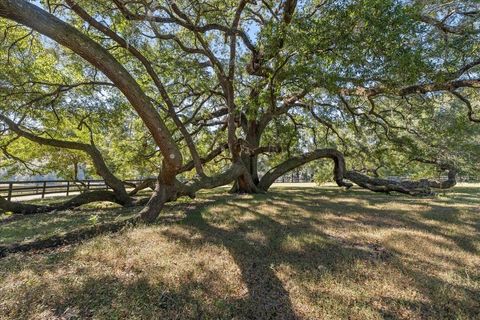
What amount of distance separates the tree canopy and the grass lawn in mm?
2059

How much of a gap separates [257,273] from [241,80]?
9.14 meters

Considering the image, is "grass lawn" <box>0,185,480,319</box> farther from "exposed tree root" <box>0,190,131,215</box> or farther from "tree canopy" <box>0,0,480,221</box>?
"exposed tree root" <box>0,190,131,215</box>

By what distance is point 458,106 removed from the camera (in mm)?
10758

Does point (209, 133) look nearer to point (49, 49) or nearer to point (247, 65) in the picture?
point (247, 65)

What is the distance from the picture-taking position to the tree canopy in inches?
211

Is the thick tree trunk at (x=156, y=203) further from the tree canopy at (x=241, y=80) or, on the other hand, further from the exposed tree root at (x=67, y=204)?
the exposed tree root at (x=67, y=204)

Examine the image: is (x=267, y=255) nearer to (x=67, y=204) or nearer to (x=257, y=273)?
(x=257, y=273)

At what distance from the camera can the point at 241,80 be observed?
11133 millimetres

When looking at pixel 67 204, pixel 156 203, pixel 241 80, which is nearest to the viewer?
pixel 156 203

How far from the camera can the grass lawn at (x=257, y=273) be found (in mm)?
2615

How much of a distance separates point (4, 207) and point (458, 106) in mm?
16789

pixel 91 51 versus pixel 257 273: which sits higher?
pixel 91 51

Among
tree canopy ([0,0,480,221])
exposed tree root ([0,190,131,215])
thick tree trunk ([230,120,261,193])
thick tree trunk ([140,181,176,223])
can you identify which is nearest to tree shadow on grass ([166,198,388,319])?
thick tree trunk ([140,181,176,223])

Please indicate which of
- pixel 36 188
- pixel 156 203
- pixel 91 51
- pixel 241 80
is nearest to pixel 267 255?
pixel 156 203
